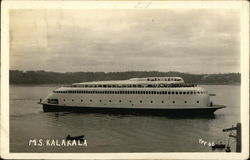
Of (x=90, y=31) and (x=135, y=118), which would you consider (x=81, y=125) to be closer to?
(x=135, y=118)

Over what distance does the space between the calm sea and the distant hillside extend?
1.6 inches

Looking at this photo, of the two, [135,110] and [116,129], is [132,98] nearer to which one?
[135,110]

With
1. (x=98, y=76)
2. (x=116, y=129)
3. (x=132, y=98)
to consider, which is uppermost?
(x=98, y=76)

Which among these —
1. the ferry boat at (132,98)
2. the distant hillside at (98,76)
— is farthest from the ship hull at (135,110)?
the distant hillside at (98,76)

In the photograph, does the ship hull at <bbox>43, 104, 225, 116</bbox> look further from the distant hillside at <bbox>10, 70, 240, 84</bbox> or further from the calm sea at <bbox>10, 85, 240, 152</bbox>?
the distant hillside at <bbox>10, 70, 240, 84</bbox>

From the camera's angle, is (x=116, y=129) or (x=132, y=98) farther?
(x=132, y=98)

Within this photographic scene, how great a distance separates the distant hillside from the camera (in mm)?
1802

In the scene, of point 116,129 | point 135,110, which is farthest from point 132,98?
point 116,129

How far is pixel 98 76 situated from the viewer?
6.19ft

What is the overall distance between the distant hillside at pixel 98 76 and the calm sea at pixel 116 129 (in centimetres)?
4

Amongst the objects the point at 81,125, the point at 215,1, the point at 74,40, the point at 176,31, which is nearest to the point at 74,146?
the point at 81,125

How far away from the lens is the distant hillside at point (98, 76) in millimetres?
1802

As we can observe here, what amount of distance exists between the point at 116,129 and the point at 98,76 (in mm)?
306

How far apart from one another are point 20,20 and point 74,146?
71 cm
